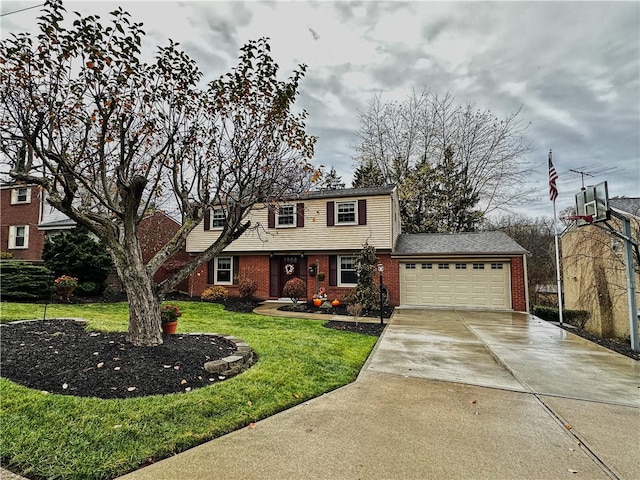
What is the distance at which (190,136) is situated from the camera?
19.1ft

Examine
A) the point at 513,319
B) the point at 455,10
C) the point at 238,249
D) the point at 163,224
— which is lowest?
the point at 513,319

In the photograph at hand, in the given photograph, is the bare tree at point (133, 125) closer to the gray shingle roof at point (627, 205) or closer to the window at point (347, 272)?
the window at point (347, 272)

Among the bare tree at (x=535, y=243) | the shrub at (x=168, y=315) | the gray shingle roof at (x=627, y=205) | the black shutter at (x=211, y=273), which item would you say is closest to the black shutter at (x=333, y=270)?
the black shutter at (x=211, y=273)

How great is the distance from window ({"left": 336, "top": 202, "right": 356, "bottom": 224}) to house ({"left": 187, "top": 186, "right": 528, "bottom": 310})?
4 centimetres

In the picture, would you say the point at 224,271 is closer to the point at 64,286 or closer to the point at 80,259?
the point at 80,259

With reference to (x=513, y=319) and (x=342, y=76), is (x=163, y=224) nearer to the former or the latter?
(x=342, y=76)

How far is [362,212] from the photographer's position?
13.7 m

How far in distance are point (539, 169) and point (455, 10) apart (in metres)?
15.6

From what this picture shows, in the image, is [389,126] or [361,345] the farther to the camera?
[389,126]

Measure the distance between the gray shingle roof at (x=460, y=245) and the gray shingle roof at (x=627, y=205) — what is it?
3340mm

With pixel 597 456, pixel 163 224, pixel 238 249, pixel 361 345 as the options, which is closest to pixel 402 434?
pixel 597 456

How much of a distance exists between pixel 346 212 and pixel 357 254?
6.16 ft

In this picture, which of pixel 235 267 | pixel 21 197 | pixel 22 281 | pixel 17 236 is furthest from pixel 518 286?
pixel 21 197

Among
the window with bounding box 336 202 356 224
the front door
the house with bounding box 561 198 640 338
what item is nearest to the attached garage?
the window with bounding box 336 202 356 224
